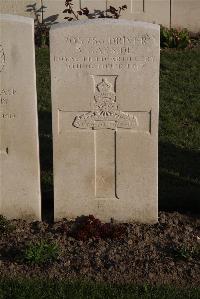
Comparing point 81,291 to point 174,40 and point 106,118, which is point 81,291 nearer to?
point 106,118

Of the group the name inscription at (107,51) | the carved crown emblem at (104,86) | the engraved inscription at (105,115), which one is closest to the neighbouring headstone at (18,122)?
the name inscription at (107,51)

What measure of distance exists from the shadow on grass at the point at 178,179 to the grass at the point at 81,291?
1.65 meters

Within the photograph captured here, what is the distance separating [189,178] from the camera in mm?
7703

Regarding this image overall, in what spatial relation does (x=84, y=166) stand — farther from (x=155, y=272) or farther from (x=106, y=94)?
(x=155, y=272)

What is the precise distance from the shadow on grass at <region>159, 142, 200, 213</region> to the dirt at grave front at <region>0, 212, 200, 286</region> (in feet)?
1.33

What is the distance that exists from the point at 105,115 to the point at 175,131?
10.3 ft

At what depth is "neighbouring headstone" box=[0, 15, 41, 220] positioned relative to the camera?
6.05m

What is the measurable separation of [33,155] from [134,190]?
96cm

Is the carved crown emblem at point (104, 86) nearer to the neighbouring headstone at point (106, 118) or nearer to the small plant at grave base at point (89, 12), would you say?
the neighbouring headstone at point (106, 118)

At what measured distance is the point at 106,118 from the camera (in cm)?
629

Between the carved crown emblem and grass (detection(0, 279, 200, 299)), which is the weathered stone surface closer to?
the carved crown emblem

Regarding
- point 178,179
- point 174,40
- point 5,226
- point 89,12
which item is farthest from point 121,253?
point 89,12

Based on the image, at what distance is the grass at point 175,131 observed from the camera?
727 centimetres

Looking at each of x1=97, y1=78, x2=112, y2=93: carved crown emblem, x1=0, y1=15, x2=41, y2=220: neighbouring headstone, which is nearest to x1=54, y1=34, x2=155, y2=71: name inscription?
x1=97, y1=78, x2=112, y2=93: carved crown emblem
